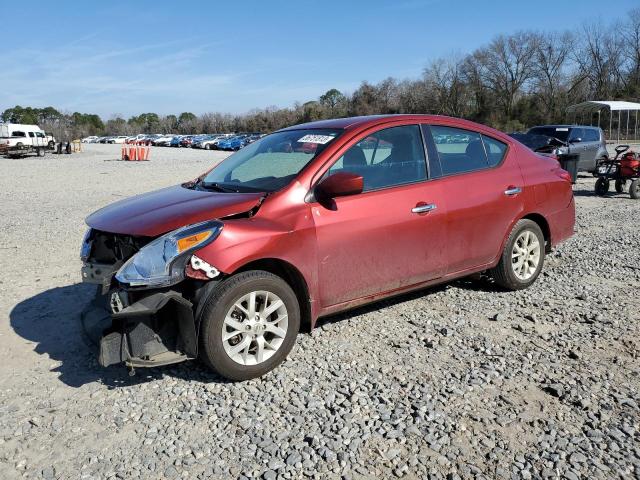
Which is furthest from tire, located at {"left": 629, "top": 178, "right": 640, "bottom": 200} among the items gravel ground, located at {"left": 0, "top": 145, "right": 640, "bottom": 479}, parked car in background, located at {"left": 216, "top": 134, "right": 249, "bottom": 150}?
parked car in background, located at {"left": 216, "top": 134, "right": 249, "bottom": 150}

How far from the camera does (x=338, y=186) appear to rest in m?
3.93

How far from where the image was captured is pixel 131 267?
3580mm

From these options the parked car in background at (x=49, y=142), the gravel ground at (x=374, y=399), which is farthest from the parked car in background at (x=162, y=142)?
the gravel ground at (x=374, y=399)

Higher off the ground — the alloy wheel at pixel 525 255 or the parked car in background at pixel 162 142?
the parked car in background at pixel 162 142

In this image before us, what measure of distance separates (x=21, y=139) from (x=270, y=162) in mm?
42631

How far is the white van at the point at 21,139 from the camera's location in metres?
39.8

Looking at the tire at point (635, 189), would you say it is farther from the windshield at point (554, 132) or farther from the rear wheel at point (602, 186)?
the windshield at point (554, 132)

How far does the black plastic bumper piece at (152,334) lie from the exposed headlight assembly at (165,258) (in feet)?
0.36

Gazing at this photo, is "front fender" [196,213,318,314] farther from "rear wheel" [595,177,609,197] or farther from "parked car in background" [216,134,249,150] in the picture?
"parked car in background" [216,134,249,150]

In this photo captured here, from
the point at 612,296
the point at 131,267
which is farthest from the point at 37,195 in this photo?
the point at 612,296

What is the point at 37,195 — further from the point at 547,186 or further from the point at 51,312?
the point at 547,186

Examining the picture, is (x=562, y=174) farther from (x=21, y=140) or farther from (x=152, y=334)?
(x=21, y=140)

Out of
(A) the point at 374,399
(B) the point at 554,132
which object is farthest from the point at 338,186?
(B) the point at 554,132

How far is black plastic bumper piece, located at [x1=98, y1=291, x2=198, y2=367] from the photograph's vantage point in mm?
3439
